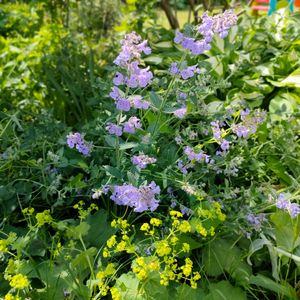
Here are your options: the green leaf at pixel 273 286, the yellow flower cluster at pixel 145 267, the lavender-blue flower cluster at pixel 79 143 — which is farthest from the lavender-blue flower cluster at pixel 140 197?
the green leaf at pixel 273 286

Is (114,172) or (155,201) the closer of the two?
(155,201)

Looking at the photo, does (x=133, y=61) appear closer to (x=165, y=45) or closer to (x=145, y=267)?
(x=145, y=267)

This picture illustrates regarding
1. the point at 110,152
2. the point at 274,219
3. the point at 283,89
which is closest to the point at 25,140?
the point at 110,152

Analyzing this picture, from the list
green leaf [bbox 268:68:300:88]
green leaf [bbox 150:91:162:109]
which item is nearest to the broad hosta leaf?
green leaf [bbox 150:91:162:109]

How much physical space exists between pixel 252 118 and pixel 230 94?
741 millimetres

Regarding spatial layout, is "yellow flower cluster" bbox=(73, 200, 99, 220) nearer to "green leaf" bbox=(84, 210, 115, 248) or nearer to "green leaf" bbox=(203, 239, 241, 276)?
"green leaf" bbox=(84, 210, 115, 248)

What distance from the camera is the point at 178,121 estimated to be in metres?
1.59

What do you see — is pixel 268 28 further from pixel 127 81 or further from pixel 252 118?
pixel 127 81

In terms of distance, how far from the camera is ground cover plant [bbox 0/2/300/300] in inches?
49.9

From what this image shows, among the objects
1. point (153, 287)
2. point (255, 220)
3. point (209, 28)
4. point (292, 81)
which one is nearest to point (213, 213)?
point (255, 220)

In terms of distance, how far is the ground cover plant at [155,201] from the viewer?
127cm

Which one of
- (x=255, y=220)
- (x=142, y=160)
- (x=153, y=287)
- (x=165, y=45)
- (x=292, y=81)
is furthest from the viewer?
(x=165, y=45)

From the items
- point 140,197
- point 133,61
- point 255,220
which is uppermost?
point 133,61

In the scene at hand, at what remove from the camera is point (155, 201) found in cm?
122
